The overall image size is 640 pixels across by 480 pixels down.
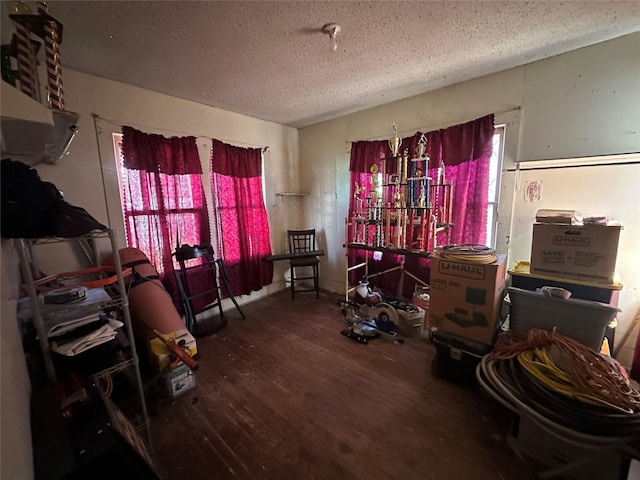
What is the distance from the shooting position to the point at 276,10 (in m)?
1.51

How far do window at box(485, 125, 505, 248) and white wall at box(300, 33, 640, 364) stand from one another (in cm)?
6

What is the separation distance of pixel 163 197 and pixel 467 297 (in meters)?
2.95

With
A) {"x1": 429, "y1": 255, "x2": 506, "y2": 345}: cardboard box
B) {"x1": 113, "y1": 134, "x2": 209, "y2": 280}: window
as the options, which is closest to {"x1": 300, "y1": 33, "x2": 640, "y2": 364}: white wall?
{"x1": 429, "y1": 255, "x2": 506, "y2": 345}: cardboard box

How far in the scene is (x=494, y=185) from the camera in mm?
2582

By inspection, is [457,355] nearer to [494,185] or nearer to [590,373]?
[590,373]

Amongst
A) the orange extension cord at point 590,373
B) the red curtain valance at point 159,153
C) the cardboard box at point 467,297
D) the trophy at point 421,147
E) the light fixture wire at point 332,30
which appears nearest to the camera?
the orange extension cord at point 590,373

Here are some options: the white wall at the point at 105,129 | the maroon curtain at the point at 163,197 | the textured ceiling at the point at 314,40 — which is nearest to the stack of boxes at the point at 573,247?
the textured ceiling at the point at 314,40

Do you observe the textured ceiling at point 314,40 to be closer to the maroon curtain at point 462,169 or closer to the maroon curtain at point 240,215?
the maroon curtain at point 462,169

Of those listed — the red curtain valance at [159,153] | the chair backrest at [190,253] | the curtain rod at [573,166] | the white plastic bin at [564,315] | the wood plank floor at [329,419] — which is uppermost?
the red curtain valance at [159,153]

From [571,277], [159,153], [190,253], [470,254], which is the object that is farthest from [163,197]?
[571,277]

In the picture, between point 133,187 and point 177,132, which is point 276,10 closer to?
point 177,132

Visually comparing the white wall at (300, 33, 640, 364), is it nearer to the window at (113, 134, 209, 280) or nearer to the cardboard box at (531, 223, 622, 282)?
the cardboard box at (531, 223, 622, 282)

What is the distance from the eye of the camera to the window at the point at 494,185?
253cm

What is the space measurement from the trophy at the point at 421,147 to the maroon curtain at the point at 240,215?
6.61 ft
